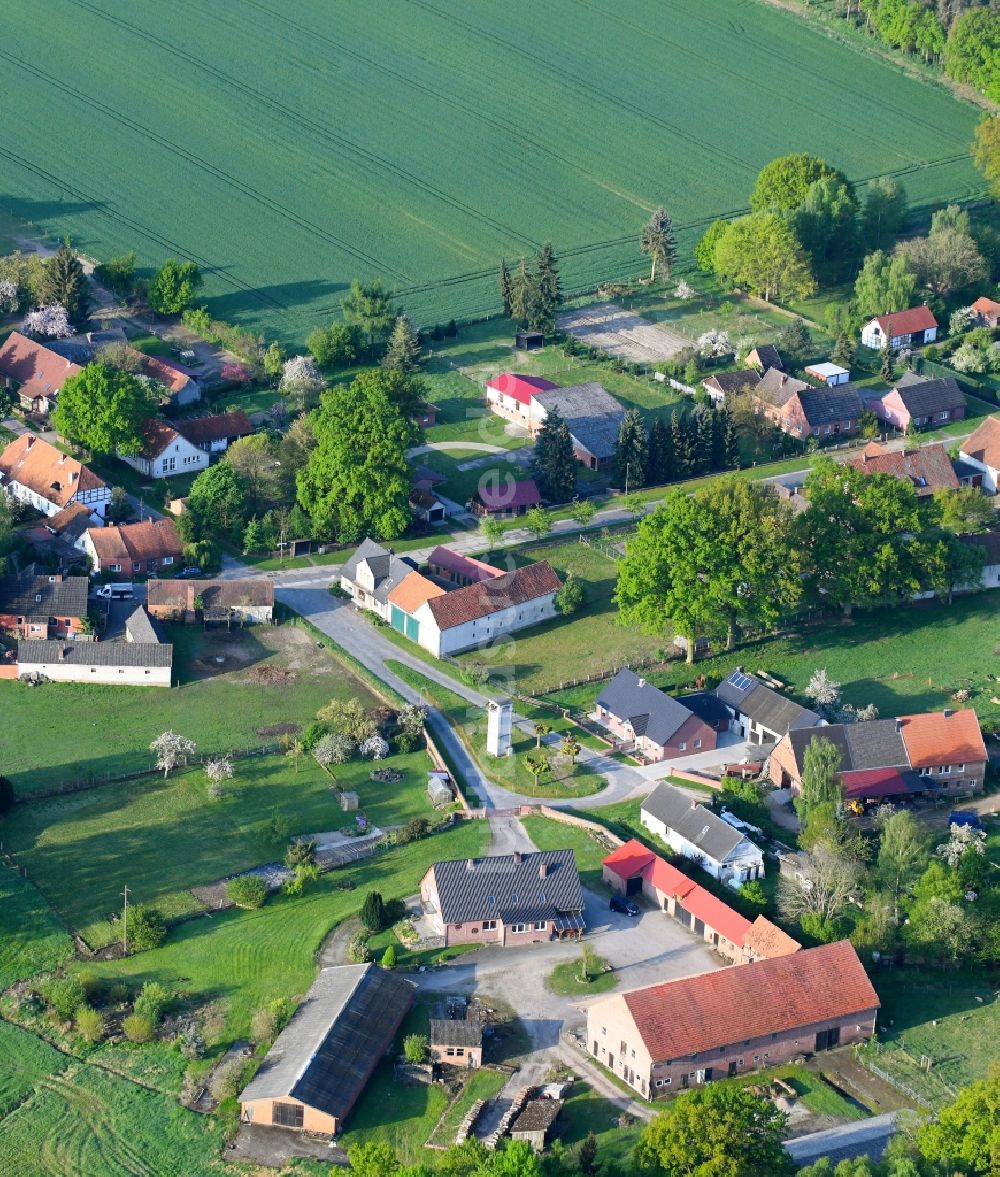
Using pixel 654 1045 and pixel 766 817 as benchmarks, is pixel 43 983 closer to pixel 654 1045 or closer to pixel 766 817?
pixel 654 1045

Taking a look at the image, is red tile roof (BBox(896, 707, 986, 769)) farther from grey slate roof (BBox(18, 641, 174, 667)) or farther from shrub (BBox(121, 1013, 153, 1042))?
shrub (BBox(121, 1013, 153, 1042))

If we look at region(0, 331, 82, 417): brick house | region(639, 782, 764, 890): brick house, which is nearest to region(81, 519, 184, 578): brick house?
region(0, 331, 82, 417): brick house

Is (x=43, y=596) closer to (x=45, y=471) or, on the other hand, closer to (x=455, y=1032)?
(x=45, y=471)

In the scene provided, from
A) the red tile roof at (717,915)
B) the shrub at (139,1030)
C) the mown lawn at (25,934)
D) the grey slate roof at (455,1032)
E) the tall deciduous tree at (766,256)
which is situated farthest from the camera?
the tall deciduous tree at (766,256)

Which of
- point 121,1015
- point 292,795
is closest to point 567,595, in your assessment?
point 292,795

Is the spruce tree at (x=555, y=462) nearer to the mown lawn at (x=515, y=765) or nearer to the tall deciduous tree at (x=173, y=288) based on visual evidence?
the mown lawn at (x=515, y=765)

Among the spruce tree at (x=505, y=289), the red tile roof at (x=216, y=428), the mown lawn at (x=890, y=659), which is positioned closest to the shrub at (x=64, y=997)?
the mown lawn at (x=890, y=659)
